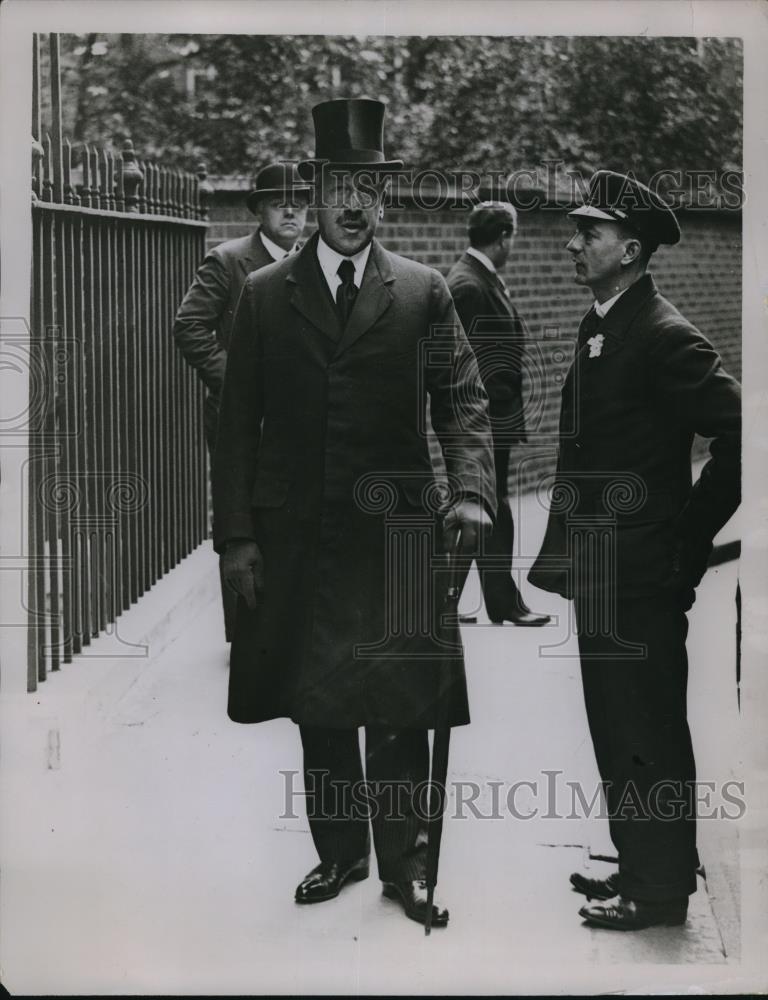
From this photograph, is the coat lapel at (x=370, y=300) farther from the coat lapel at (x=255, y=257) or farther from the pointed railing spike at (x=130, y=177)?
the pointed railing spike at (x=130, y=177)

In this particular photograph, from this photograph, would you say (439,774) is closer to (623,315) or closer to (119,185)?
(623,315)

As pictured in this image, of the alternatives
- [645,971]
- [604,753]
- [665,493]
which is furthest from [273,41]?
[645,971]

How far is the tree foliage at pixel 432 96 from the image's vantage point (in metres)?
4.77

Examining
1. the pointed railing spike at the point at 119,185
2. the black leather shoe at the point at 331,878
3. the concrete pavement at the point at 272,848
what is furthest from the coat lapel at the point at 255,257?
the black leather shoe at the point at 331,878

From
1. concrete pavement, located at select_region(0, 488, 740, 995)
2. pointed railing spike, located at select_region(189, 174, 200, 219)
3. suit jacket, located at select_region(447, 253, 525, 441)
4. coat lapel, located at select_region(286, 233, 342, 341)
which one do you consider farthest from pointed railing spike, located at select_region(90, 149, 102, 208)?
concrete pavement, located at select_region(0, 488, 740, 995)

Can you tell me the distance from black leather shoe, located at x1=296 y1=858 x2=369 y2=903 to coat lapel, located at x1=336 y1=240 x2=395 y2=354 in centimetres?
170

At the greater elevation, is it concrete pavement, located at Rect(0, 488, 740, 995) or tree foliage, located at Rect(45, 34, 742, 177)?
tree foliage, located at Rect(45, 34, 742, 177)

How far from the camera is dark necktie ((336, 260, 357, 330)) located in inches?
182

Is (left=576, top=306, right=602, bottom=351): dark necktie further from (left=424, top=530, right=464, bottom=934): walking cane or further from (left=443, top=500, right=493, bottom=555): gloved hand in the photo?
(left=424, top=530, right=464, bottom=934): walking cane

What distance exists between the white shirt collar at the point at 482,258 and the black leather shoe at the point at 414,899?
204 centimetres

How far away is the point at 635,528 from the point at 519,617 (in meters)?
0.49

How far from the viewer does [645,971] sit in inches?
189

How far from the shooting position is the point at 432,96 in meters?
4.88

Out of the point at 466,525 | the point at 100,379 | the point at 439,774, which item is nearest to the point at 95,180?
the point at 100,379
